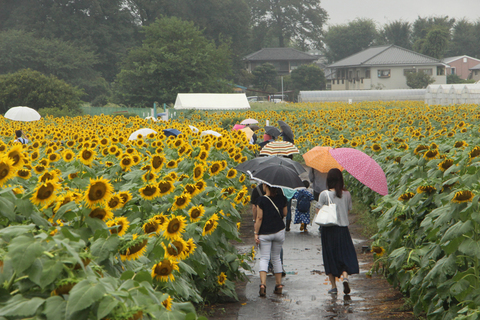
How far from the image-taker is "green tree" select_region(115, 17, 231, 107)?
4809 cm

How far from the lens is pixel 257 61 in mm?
78062

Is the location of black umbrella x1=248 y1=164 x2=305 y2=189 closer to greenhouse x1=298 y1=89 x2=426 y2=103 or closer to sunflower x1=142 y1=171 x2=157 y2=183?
sunflower x1=142 y1=171 x2=157 y2=183

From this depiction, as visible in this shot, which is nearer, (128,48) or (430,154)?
(430,154)

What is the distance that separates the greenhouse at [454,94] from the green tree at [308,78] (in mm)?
31214

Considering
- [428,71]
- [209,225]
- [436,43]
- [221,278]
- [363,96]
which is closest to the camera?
[209,225]

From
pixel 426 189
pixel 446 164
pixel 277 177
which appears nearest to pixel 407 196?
pixel 426 189

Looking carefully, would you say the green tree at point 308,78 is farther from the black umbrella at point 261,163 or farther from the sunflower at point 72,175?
the sunflower at point 72,175

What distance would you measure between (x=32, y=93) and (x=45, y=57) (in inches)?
781

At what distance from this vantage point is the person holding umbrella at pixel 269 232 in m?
5.90

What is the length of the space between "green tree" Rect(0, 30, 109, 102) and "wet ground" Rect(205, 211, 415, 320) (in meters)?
43.7

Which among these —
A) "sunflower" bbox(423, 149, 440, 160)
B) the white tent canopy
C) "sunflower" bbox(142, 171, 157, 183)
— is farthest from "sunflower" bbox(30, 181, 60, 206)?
the white tent canopy

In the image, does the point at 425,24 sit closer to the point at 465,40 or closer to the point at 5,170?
the point at 465,40

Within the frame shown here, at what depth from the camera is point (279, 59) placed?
262ft

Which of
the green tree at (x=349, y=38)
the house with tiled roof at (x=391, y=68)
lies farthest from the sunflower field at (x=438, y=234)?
the green tree at (x=349, y=38)
